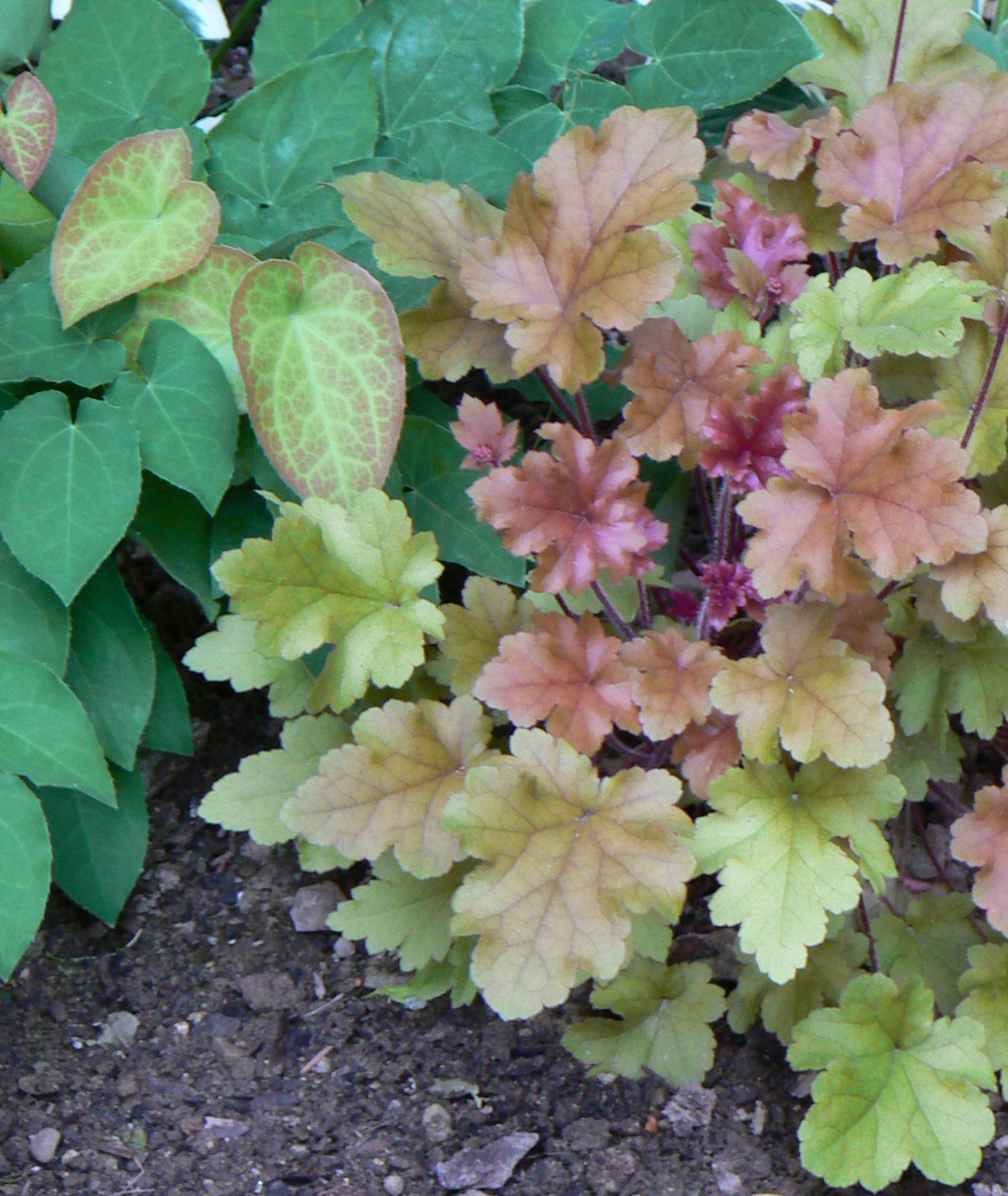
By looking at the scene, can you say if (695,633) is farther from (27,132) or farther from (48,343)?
(27,132)

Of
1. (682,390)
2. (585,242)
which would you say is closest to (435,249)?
(585,242)

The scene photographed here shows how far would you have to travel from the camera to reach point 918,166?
55.5 inches

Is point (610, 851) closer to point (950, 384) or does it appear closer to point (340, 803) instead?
point (340, 803)

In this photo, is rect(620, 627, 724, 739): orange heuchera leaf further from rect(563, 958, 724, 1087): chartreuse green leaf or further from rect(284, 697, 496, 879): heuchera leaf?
rect(563, 958, 724, 1087): chartreuse green leaf

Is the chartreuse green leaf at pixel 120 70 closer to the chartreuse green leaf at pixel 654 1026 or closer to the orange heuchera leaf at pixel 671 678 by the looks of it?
the orange heuchera leaf at pixel 671 678

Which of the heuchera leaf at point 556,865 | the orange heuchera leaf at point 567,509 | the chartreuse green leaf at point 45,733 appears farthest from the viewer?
the chartreuse green leaf at point 45,733

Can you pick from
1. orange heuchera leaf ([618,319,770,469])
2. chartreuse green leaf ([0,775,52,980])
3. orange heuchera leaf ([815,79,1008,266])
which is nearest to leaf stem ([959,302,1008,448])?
orange heuchera leaf ([815,79,1008,266])

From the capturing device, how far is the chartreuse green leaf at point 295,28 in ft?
5.75

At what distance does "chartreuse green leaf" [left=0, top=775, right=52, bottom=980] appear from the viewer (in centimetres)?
129

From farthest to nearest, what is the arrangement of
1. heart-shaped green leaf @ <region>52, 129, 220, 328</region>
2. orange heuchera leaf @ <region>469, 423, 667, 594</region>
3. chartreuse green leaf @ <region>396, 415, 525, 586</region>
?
1. chartreuse green leaf @ <region>396, 415, 525, 586</region>
2. heart-shaped green leaf @ <region>52, 129, 220, 328</region>
3. orange heuchera leaf @ <region>469, 423, 667, 594</region>

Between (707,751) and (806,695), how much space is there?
0.14 meters

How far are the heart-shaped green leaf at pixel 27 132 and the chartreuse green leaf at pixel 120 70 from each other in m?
0.16

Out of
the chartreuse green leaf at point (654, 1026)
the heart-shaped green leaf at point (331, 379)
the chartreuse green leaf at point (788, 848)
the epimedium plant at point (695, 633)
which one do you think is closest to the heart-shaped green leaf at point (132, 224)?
the heart-shaped green leaf at point (331, 379)

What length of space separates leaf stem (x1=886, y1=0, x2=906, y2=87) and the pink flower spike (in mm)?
743
